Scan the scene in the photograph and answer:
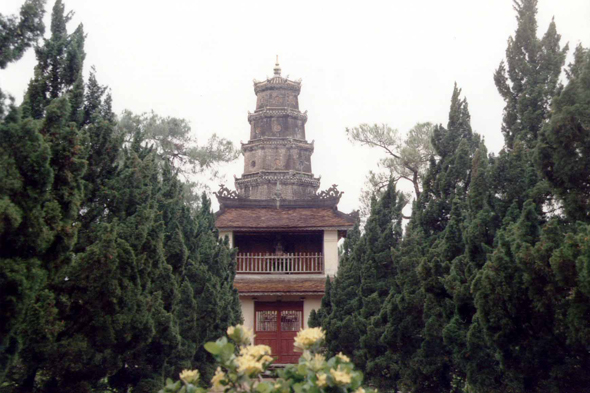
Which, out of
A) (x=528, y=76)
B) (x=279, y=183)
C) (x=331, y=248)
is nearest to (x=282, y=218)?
(x=331, y=248)

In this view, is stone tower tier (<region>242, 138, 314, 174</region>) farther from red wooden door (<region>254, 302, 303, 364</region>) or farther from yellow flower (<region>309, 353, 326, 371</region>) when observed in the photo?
yellow flower (<region>309, 353, 326, 371</region>)

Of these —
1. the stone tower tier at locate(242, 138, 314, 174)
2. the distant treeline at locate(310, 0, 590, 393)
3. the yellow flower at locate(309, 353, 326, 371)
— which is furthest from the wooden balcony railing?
the yellow flower at locate(309, 353, 326, 371)

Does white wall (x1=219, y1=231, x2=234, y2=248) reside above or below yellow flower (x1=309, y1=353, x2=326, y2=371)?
above

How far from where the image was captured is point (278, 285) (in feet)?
77.9

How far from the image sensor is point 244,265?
25.0 m

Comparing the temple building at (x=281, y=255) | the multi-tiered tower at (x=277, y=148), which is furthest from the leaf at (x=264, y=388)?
the multi-tiered tower at (x=277, y=148)

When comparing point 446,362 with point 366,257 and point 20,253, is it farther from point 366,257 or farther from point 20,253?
point 20,253

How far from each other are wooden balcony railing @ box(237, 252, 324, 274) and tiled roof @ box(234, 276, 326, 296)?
0.31m

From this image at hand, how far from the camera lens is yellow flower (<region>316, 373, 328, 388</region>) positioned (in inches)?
160

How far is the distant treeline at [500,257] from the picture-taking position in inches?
318

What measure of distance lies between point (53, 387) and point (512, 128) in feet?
28.4

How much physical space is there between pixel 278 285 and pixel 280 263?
4.18 feet

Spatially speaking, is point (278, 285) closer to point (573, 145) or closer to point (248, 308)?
point (248, 308)

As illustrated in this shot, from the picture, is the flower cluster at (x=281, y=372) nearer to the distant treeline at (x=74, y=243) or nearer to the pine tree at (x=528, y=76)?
the distant treeline at (x=74, y=243)
